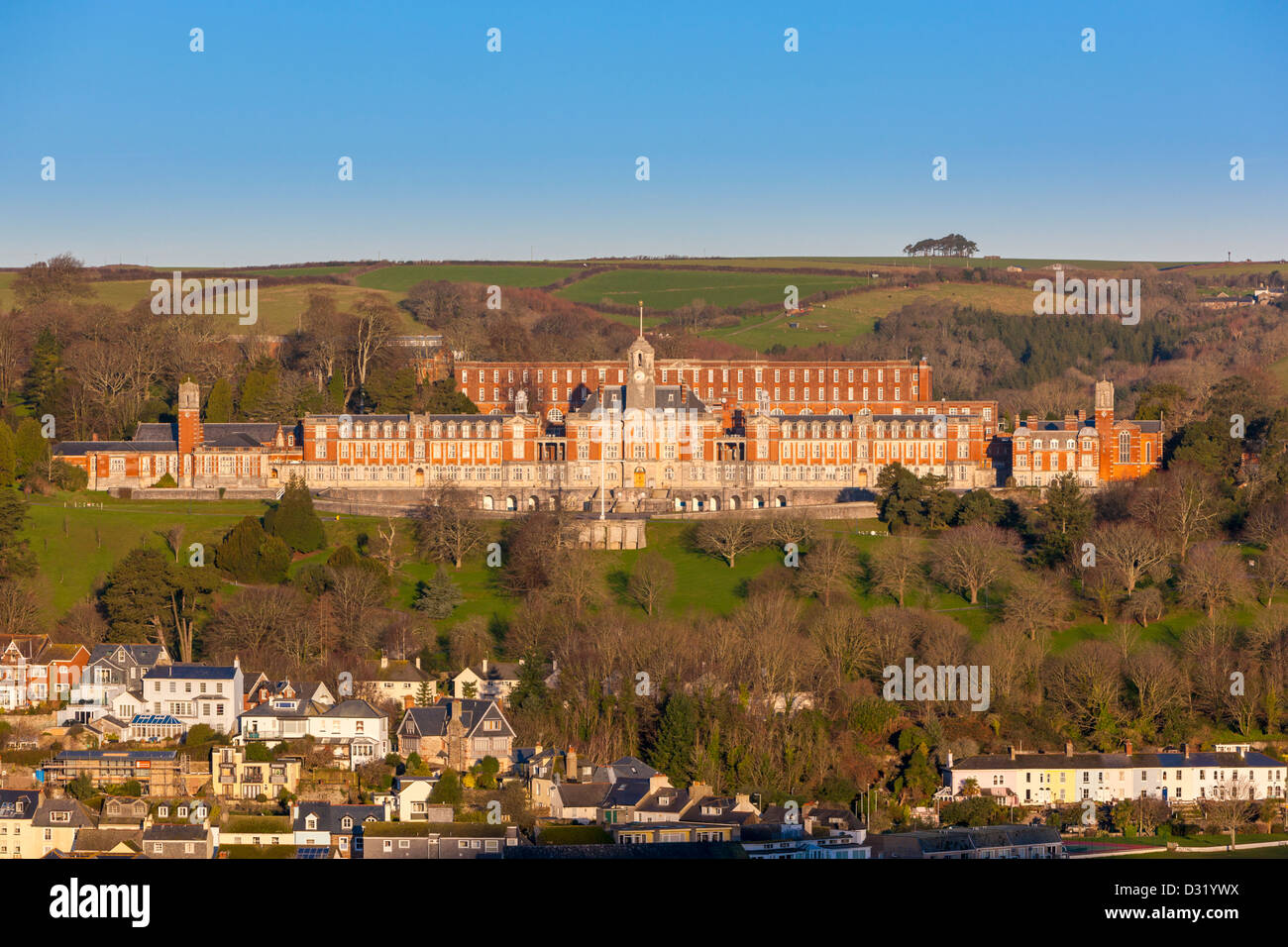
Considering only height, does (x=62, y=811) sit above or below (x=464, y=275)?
below

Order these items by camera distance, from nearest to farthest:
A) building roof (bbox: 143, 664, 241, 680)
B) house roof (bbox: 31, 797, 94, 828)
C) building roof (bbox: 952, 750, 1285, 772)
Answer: house roof (bbox: 31, 797, 94, 828), building roof (bbox: 952, 750, 1285, 772), building roof (bbox: 143, 664, 241, 680)

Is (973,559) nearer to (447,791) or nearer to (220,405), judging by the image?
(447,791)

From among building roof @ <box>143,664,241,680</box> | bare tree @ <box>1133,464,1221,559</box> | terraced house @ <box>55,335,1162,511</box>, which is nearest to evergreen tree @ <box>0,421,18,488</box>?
terraced house @ <box>55,335,1162,511</box>

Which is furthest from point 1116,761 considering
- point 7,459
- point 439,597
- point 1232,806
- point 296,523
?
point 7,459

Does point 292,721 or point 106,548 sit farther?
point 106,548

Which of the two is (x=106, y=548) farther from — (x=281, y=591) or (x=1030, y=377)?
(x=1030, y=377)

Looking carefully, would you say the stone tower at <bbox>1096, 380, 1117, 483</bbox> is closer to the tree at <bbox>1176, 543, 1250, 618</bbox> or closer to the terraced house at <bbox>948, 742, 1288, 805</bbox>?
the tree at <bbox>1176, 543, 1250, 618</bbox>

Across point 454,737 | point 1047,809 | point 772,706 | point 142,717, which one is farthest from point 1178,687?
point 142,717
